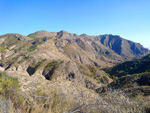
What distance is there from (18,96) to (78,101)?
7.45 feet

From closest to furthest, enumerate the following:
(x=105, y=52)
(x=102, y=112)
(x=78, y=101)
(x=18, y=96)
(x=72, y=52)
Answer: (x=102, y=112)
(x=78, y=101)
(x=18, y=96)
(x=72, y=52)
(x=105, y=52)

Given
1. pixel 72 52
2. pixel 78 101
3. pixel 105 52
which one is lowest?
pixel 78 101

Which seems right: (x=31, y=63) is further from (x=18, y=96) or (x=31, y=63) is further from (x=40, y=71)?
(x=18, y=96)

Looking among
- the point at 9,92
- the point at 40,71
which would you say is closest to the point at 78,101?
the point at 9,92

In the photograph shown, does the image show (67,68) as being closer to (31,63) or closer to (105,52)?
(31,63)

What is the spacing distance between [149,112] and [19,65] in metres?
55.3

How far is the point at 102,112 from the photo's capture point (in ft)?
8.33

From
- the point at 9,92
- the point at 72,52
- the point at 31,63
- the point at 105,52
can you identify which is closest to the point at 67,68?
the point at 31,63

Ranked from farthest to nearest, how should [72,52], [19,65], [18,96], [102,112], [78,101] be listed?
1. [72,52]
2. [19,65]
3. [18,96]
4. [78,101]
5. [102,112]

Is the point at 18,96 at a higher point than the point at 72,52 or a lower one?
lower

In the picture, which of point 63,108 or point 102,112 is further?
point 63,108

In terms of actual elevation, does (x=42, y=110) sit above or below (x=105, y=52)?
below

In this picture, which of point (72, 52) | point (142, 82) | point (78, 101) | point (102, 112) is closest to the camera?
point (102, 112)

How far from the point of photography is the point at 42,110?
9.63 ft
